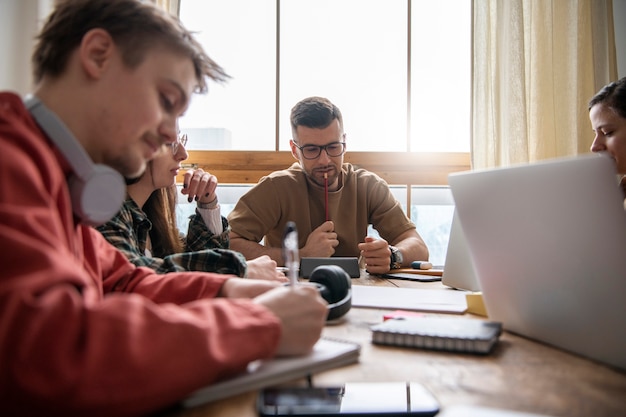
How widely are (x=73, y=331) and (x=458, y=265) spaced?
1.05 meters

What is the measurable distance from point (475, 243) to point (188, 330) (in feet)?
1.69

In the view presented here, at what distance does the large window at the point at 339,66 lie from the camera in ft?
9.68

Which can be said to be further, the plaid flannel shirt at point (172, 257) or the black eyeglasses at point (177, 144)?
the black eyeglasses at point (177, 144)

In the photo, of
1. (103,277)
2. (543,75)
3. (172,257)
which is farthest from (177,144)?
(543,75)

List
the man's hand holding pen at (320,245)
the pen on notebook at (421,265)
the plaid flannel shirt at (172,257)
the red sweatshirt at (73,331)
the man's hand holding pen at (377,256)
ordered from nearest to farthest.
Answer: the red sweatshirt at (73,331) < the plaid flannel shirt at (172,257) < the man's hand holding pen at (377,256) < the pen on notebook at (421,265) < the man's hand holding pen at (320,245)

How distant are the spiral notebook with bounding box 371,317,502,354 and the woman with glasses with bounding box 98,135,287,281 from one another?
0.54m

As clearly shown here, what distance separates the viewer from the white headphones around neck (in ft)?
2.14

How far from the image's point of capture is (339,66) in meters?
2.99

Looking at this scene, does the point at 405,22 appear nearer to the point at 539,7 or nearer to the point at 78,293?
the point at 539,7

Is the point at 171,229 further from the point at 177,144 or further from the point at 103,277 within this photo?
the point at 103,277

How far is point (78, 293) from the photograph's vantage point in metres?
0.53

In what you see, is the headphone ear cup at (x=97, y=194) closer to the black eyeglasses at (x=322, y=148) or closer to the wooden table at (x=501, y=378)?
the wooden table at (x=501, y=378)

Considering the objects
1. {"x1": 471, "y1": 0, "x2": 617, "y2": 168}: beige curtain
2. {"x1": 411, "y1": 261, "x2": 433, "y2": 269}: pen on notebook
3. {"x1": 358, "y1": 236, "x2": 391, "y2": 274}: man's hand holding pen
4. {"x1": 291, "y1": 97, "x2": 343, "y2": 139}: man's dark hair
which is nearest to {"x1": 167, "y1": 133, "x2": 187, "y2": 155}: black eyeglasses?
{"x1": 291, "y1": 97, "x2": 343, "y2": 139}: man's dark hair

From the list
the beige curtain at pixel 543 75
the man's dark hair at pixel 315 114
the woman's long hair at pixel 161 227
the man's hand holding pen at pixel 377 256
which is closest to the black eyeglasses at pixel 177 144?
the woman's long hair at pixel 161 227
